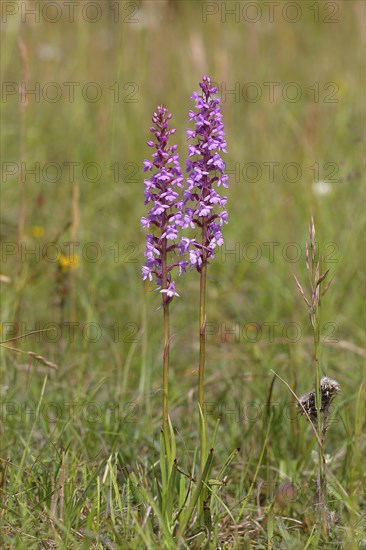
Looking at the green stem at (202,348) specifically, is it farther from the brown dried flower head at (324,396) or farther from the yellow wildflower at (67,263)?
the yellow wildflower at (67,263)

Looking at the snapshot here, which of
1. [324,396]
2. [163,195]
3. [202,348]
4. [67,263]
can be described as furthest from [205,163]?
[67,263]

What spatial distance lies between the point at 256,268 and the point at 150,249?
2.40 metres

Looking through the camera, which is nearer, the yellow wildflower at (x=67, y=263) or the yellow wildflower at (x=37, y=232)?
the yellow wildflower at (x=67, y=263)

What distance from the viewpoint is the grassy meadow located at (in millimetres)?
2395

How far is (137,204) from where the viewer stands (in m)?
4.94

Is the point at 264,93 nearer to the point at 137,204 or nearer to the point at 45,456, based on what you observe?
the point at 137,204

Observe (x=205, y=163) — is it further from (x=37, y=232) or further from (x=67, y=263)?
(x=37, y=232)

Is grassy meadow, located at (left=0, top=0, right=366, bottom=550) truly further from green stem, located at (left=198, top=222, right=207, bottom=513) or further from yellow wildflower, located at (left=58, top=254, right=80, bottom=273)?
green stem, located at (left=198, top=222, right=207, bottom=513)

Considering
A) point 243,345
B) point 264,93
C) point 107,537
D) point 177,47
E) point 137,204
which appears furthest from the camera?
point 177,47

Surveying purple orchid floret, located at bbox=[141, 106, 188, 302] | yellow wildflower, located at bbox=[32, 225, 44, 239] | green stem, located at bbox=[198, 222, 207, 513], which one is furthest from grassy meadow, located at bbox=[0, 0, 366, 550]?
purple orchid floret, located at bbox=[141, 106, 188, 302]

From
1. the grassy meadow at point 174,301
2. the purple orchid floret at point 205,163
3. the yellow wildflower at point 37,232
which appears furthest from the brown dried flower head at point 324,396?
the yellow wildflower at point 37,232

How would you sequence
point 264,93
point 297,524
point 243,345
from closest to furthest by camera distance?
point 297,524 < point 243,345 < point 264,93

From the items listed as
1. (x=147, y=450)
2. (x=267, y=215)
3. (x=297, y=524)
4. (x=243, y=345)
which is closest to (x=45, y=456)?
(x=147, y=450)

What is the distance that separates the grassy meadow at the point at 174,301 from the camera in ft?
7.86
